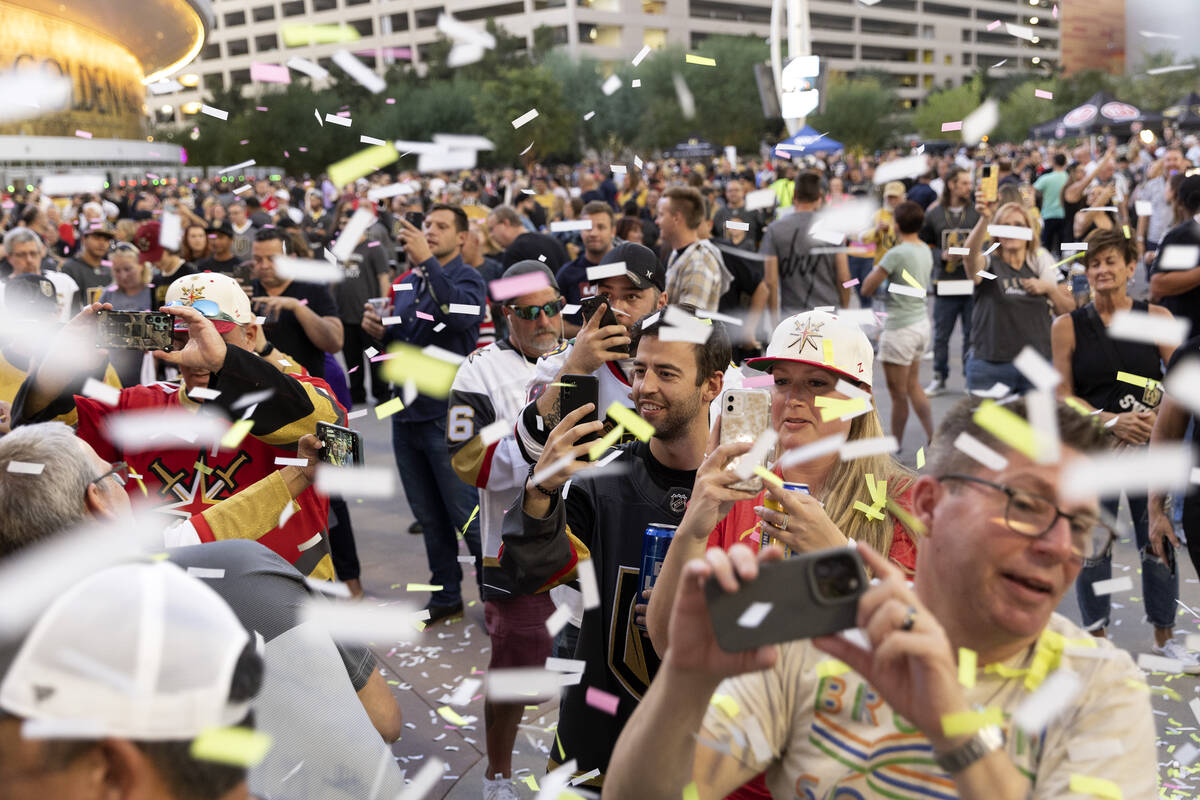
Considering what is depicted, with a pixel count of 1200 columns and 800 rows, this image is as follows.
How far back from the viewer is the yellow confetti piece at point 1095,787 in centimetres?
160

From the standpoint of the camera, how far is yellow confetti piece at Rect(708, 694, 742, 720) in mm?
1804

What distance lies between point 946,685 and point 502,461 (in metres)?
2.86

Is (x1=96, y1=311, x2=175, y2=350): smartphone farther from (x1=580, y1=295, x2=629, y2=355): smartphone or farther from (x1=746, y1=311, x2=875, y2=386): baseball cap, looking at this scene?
(x1=746, y1=311, x2=875, y2=386): baseball cap

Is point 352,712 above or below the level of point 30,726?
below

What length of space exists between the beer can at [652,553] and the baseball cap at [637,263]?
2256 mm

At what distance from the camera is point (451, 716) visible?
4.76 metres

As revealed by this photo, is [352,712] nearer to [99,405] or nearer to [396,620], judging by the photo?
[99,405]

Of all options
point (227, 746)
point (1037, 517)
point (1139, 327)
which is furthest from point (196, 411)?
point (1139, 327)

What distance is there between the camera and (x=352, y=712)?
99.2 inches

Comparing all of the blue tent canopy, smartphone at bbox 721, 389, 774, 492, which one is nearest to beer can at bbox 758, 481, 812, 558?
smartphone at bbox 721, 389, 774, 492

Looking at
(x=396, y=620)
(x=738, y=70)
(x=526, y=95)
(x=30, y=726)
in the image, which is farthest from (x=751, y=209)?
(x=738, y=70)

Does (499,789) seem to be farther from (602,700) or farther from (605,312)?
(605,312)

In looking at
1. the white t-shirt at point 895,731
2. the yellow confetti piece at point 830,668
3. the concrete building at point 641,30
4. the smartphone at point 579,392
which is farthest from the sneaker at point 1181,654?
the concrete building at point 641,30

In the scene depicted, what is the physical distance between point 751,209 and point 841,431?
1001 cm
